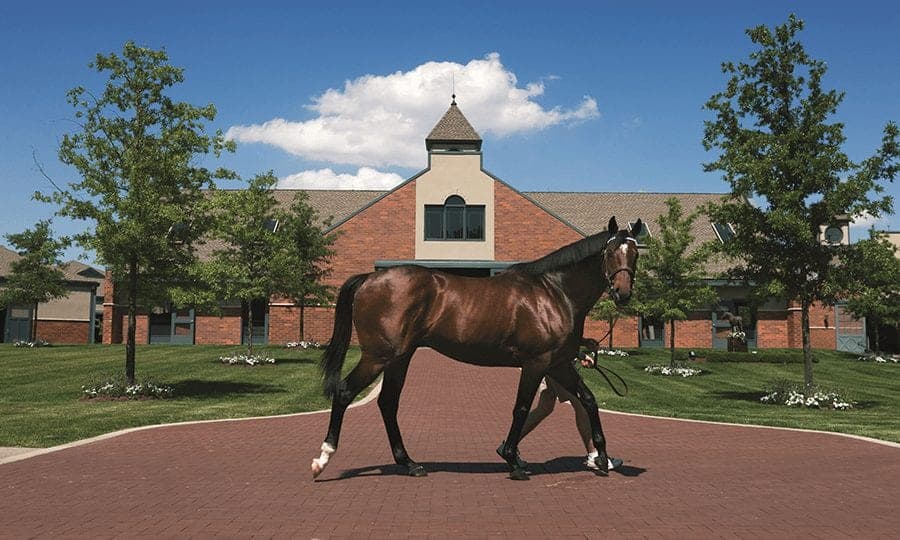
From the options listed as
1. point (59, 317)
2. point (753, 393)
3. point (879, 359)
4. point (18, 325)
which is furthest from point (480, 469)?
point (59, 317)

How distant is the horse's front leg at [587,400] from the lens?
7.54m

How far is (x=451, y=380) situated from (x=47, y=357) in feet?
56.2

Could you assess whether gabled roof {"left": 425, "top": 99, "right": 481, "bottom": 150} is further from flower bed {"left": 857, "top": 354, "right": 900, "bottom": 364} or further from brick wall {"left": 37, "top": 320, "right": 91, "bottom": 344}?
brick wall {"left": 37, "top": 320, "right": 91, "bottom": 344}

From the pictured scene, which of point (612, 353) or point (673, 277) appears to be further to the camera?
point (612, 353)

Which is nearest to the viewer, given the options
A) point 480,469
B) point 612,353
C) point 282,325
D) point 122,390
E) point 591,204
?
point 480,469

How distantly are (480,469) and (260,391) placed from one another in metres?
10.6

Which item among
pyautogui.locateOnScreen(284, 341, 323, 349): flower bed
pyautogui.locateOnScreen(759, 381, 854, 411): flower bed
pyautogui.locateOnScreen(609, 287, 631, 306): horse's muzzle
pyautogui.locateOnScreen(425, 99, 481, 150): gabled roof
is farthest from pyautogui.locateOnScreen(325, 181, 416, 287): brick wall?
pyautogui.locateOnScreen(609, 287, 631, 306): horse's muzzle

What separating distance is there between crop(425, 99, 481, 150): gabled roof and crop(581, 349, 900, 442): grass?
13617 millimetres

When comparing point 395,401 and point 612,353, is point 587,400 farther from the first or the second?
point 612,353

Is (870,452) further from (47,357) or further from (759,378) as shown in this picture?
(47,357)

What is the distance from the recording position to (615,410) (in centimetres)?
1455

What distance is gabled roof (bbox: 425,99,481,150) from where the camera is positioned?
1399 inches

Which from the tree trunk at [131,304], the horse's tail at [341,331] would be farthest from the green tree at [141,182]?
the horse's tail at [341,331]

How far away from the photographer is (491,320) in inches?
291
